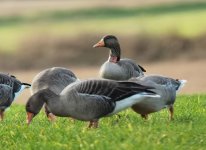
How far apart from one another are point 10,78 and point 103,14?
21456mm

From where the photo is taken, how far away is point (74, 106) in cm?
1405

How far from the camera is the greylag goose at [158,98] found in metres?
15.1

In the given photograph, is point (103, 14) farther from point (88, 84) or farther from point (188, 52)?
point (88, 84)

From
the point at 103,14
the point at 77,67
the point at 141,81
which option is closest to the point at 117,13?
the point at 103,14

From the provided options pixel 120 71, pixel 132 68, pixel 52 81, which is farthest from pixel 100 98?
pixel 132 68

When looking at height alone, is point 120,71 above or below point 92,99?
below

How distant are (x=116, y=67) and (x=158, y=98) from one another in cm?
468

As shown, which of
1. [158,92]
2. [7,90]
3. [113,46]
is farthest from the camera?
[113,46]

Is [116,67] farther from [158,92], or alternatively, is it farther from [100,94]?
[100,94]

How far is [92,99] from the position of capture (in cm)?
1405

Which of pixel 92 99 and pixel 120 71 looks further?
pixel 120 71

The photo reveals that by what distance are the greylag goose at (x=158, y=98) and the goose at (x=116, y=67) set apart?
340 centimetres

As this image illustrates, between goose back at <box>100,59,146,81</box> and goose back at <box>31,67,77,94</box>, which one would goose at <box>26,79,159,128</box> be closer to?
goose back at <box>31,67,77,94</box>

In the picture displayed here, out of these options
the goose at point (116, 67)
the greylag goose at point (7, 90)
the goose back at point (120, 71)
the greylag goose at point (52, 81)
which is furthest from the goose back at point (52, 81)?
the goose back at point (120, 71)
